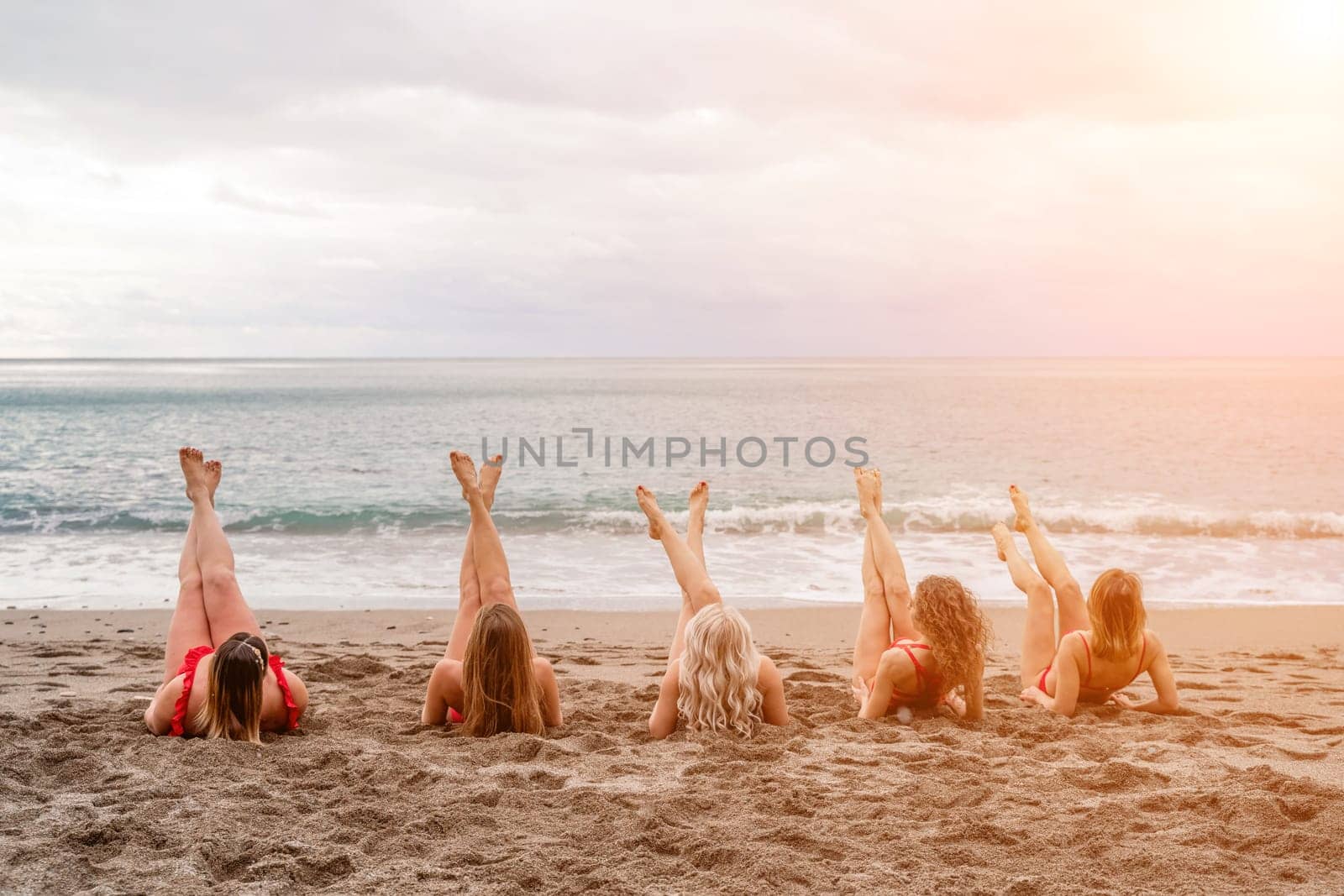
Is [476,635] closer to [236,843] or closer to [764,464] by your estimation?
[236,843]

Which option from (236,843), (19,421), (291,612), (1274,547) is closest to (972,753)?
(236,843)

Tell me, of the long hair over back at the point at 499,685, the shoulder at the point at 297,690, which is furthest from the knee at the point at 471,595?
the shoulder at the point at 297,690

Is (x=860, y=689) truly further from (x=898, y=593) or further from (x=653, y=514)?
(x=653, y=514)

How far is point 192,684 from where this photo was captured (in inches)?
191

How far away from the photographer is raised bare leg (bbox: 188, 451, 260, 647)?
5289 millimetres

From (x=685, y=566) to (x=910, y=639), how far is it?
4.68 feet

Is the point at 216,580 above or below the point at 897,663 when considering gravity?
above

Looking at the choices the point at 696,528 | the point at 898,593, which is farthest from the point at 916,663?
the point at 696,528

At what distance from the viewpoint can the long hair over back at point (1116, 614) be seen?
5.25 meters

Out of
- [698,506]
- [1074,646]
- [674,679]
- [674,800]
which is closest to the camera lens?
[674,800]

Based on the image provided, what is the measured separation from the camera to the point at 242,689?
4699 mm

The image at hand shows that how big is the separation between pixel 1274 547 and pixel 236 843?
47.3ft

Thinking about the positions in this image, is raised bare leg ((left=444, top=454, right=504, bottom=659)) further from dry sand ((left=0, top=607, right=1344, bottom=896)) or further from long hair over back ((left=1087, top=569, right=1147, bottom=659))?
long hair over back ((left=1087, top=569, right=1147, bottom=659))

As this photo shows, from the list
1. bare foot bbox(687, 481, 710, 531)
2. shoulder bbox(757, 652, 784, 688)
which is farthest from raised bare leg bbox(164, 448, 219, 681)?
shoulder bbox(757, 652, 784, 688)
